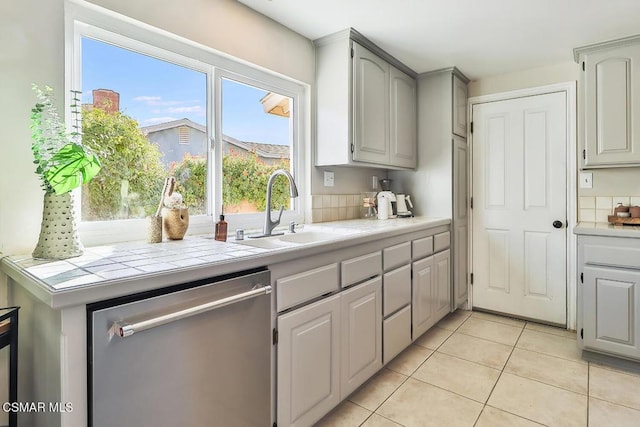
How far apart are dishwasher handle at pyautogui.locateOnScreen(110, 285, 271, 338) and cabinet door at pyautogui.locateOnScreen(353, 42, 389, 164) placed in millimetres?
1381

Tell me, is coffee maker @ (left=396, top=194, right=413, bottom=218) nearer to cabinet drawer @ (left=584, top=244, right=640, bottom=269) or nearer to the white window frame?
the white window frame

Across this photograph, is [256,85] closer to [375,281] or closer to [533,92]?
[375,281]

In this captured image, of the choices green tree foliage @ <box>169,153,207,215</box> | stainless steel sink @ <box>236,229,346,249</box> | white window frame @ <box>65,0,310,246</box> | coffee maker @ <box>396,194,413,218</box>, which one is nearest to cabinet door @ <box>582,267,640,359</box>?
coffee maker @ <box>396,194,413,218</box>

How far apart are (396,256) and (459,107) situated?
1687 mm

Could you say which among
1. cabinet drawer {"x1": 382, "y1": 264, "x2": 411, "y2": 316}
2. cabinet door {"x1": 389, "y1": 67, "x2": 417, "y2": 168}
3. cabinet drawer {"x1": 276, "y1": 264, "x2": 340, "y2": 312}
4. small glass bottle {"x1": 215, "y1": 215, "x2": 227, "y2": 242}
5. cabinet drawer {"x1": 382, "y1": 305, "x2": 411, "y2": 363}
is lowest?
cabinet drawer {"x1": 382, "y1": 305, "x2": 411, "y2": 363}

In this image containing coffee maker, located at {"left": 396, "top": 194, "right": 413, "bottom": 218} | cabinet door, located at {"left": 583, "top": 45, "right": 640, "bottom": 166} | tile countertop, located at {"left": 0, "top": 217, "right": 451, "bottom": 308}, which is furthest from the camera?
coffee maker, located at {"left": 396, "top": 194, "right": 413, "bottom": 218}

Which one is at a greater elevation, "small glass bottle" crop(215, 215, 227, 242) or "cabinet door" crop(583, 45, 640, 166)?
"cabinet door" crop(583, 45, 640, 166)

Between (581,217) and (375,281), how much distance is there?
1956mm

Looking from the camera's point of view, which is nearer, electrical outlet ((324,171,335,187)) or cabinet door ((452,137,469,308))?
electrical outlet ((324,171,335,187))

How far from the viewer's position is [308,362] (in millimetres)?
1512

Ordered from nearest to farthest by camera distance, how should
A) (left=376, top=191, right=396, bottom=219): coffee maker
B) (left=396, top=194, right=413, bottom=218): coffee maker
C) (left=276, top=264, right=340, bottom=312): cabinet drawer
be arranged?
1. (left=276, top=264, right=340, bottom=312): cabinet drawer
2. (left=376, top=191, right=396, bottom=219): coffee maker
3. (left=396, top=194, right=413, bottom=218): coffee maker

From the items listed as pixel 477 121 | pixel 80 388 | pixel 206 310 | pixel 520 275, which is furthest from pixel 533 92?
pixel 80 388

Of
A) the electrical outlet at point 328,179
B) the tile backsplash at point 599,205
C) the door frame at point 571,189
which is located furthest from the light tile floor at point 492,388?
the electrical outlet at point 328,179

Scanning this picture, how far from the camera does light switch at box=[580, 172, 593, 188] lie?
270 cm
